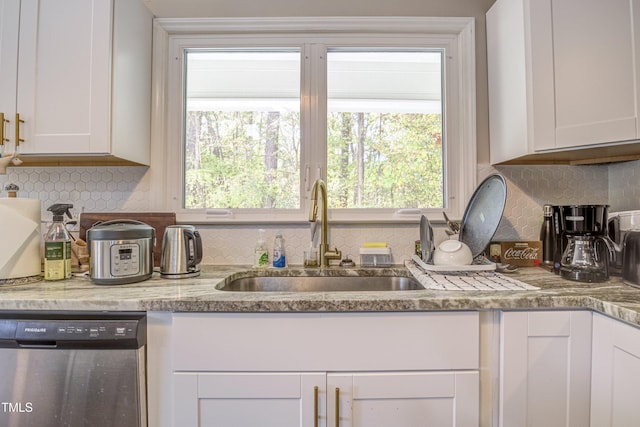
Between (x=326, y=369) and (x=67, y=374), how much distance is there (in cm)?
78

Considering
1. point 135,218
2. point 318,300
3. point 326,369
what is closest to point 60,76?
point 135,218

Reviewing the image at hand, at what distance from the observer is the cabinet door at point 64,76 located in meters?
1.29

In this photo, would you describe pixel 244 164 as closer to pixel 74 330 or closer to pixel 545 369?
pixel 74 330

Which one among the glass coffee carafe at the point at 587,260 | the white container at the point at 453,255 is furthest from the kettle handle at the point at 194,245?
the glass coffee carafe at the point at 587,260

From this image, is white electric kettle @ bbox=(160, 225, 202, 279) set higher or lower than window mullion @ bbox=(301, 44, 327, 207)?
lower

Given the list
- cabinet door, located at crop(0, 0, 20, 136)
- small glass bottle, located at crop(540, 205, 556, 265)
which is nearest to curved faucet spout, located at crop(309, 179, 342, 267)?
small glass bottle, located at crop(540, 205, 556, 265)

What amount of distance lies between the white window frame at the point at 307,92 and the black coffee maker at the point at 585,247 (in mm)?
446

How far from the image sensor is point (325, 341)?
98 cm

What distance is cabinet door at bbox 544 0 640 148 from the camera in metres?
1.17

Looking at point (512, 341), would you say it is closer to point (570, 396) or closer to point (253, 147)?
point (570, 396)

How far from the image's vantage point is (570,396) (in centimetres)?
97

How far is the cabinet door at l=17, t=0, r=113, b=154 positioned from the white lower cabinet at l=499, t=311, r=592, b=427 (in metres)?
1.67

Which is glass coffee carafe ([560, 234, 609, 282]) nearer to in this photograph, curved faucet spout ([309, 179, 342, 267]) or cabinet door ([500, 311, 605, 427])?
cabinet door ([500, 311, 605, 427])

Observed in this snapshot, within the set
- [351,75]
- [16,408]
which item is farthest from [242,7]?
[16,408]
